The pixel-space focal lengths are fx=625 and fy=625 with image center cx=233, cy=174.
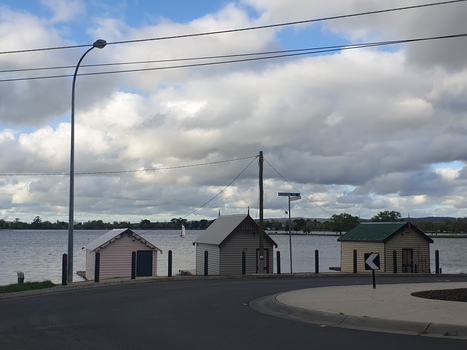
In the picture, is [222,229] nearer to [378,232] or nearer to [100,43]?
[378,232]

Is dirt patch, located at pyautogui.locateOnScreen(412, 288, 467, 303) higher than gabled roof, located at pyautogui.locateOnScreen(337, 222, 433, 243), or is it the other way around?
gabled roof, located at pyautogui.locateOnScreen(337, 222, 433, 243)

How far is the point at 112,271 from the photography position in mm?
43875

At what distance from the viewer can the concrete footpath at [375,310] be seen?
471 inches

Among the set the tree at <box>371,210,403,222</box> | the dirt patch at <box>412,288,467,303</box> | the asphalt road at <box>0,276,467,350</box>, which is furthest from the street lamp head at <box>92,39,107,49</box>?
the tree at <box>371,210,403,222</box>

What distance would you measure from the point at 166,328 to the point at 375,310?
4858mm

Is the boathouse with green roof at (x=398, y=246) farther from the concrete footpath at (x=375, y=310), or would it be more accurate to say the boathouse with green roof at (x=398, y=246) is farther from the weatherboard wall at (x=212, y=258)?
the concrete footpath at (x=375, y=310)

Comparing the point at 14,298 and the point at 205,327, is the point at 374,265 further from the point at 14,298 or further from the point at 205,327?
the point at 14,298

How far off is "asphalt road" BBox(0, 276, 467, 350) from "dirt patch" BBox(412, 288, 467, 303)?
4.80 m

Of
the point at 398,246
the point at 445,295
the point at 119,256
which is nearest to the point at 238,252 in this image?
the point at 119,256

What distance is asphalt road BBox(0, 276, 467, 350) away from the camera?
1065 centimetres

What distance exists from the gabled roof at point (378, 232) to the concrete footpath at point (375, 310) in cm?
2581

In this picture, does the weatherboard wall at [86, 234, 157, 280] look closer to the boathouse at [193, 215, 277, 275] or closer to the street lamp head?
the boathouse at [193, 215, 277, 275]

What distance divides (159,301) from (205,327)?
536 centimetres

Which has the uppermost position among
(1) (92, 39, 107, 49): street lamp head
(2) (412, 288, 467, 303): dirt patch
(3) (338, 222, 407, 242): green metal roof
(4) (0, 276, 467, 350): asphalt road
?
A: (1) (92, 39, 107, 49): street lamp head
